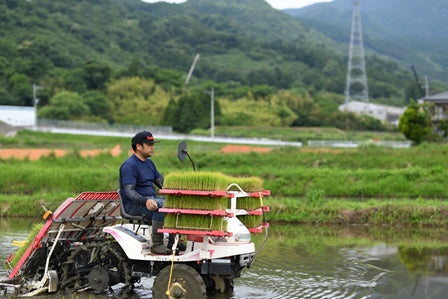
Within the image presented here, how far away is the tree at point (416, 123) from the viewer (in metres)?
55.3

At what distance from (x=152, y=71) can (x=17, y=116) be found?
137 ft

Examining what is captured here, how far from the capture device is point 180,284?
10.1m

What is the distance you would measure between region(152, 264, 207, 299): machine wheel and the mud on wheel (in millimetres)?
668

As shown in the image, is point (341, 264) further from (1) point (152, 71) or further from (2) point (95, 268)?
(1) point (152, 71)

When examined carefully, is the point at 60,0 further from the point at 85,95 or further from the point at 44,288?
the point at 44,288

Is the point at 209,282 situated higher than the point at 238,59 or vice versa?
the point at 238,59

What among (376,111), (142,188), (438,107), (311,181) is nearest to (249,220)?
(142,188)

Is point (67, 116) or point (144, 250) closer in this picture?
point (144, 250)

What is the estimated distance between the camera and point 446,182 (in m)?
29.2

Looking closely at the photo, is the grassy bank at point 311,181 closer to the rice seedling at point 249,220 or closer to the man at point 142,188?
the man at point 142,188

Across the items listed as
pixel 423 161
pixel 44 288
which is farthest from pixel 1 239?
pixel 423 161

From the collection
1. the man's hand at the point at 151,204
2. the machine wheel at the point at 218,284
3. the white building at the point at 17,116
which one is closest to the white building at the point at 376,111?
the white building at the point at 17,116

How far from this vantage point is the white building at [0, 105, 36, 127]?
2980 inches

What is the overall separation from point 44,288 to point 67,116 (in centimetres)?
7888
